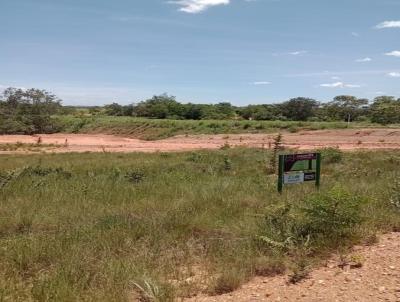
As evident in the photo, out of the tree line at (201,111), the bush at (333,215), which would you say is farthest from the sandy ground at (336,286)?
the tree line at (201,111)

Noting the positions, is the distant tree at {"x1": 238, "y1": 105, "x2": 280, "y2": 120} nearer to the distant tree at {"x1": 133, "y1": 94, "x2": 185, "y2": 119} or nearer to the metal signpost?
the distant tree at {"x1": 133, "y1": 94, "x2": 185, "y2": 119}

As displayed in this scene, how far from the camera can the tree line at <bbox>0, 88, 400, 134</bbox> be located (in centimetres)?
7091

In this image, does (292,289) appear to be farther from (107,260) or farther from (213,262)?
(107,260)

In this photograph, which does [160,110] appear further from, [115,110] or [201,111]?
[115,110]

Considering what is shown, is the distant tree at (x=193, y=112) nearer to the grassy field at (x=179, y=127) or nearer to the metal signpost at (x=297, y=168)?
the grassy field at (x=179, y=127)

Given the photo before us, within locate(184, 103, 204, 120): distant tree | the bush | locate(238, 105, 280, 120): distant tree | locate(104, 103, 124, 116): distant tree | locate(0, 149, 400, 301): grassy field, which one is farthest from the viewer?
locate(104, 103, 124, 116): distant tree

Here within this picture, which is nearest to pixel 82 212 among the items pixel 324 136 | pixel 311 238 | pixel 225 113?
pixel 311 238

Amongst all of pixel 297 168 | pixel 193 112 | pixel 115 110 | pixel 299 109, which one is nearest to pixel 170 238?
pixel 297 168

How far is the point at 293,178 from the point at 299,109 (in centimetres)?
8348

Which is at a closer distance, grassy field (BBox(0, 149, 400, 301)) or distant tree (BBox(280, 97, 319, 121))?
grassy field (BBox(0, 149, 400, 301))

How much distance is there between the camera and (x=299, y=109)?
301 feet

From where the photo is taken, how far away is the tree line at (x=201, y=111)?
70.9 m

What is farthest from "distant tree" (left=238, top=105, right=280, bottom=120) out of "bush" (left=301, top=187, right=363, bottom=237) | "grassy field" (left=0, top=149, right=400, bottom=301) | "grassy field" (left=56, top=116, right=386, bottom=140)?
"bush" (left=301, top=187, right=363, bottom=237)

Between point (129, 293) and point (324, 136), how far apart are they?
4481cm
